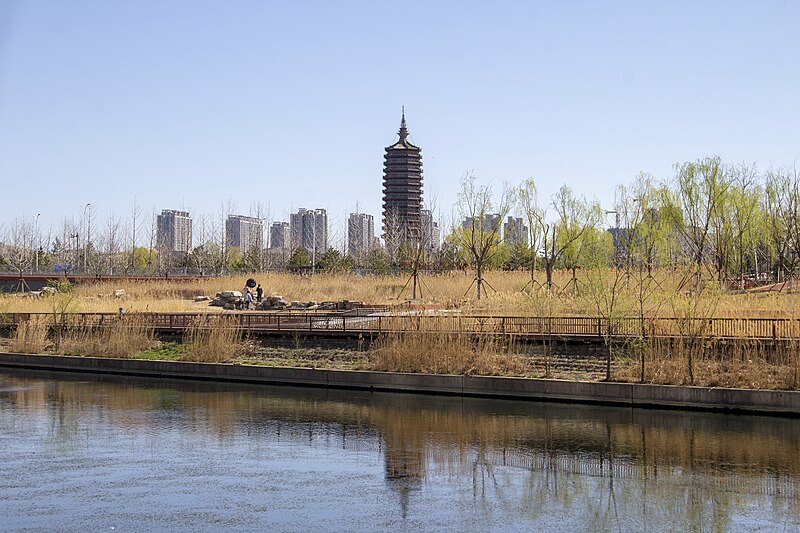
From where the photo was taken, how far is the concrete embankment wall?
23.3 m

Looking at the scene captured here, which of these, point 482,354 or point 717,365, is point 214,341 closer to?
point 482,354

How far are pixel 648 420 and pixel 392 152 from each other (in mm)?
108752

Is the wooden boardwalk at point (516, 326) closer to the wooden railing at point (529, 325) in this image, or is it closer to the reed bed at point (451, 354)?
the wooden railing at point (529, 325)

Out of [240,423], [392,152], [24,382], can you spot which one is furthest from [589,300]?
[392,152]

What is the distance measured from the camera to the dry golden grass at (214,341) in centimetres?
3375

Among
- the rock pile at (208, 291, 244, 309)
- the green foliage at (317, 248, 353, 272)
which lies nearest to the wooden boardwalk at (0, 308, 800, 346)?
the rock pile at (208, 291, 244, 309)

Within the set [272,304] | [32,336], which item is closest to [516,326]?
[32,336]

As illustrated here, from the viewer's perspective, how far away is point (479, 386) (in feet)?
88.7

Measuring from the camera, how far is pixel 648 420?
22.8 metres

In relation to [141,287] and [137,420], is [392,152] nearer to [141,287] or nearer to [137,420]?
[141,287]

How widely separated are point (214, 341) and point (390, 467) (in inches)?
686

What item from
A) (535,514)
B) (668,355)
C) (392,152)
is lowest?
(535,514)

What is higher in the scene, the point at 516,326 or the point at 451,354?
the point at 516,326

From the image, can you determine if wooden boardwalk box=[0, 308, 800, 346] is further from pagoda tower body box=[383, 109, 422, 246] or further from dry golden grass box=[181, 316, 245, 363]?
pagoda tower body box=[383, 109, 422, 246]
